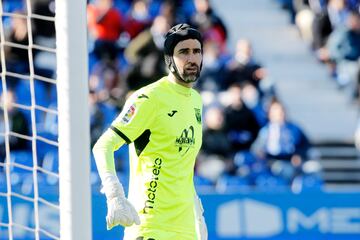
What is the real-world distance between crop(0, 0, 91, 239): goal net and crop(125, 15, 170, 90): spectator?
1003 millimetres

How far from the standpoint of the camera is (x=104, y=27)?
12.9 meters

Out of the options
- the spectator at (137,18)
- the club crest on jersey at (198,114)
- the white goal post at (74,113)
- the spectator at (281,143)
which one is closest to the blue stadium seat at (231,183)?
the spectator at (281,143)

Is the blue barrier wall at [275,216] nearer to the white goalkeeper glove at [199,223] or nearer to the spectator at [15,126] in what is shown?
the spectator at [15,126]

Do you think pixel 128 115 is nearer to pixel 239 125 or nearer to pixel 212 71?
pixel 239 125

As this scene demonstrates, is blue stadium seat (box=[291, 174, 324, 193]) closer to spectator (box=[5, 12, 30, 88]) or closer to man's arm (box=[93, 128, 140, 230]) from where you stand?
spectator (box=[5, 12, 30, 88])

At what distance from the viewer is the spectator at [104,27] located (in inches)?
504

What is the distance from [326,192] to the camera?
408 inches

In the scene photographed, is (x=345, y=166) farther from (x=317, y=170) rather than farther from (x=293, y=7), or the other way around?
(x=293, y=7)

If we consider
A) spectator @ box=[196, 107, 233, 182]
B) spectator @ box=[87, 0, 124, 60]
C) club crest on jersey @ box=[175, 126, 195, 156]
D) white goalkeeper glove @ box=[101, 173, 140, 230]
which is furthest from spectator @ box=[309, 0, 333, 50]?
white goalkeeper glove @ box=[101, 173, 140, 230]

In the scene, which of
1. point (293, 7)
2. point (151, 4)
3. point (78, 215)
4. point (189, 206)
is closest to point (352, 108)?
point (293, 7)

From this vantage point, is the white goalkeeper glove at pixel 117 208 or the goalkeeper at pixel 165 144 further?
the goalkeeper at pixel 165 144

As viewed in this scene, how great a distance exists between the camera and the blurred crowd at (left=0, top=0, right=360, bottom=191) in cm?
1158

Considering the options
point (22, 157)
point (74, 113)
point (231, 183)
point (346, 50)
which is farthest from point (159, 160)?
point (346, 50)

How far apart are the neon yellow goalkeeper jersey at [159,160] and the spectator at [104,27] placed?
23.7 feet
